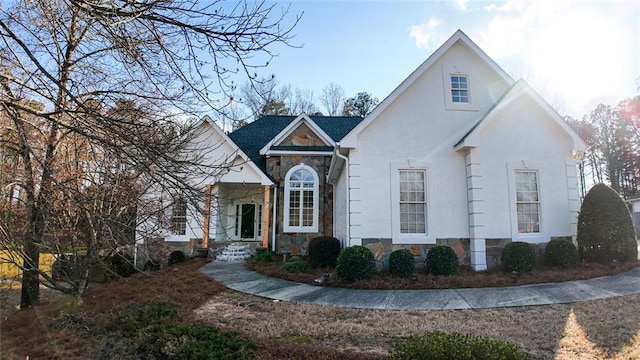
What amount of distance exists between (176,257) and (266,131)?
759 centimetres

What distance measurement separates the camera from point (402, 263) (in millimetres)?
8672

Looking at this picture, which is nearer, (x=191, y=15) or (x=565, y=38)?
(x=191, y=15)

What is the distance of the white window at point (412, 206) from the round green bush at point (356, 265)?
5.12 ft

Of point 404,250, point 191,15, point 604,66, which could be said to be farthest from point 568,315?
point 604,66

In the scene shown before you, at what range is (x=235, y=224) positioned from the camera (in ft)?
53.8

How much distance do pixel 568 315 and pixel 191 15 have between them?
7.11 metres

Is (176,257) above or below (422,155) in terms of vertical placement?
below

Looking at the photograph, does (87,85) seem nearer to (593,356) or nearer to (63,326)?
(63,326)

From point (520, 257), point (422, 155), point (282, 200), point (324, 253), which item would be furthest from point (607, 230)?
point (282, 200)

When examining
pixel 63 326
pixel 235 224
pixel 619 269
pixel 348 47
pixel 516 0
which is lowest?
pixel 63 326

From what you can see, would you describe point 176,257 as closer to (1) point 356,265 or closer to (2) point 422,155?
(1) point 356,265

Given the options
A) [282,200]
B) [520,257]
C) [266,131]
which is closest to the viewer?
[520,257]

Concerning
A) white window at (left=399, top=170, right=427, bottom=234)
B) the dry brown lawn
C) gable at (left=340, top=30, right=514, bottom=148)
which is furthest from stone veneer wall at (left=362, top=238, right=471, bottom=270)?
the dry brown lawn

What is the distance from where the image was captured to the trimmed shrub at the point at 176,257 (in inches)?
519
